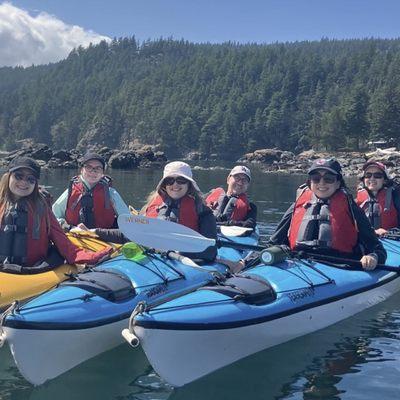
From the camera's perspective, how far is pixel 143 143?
113m

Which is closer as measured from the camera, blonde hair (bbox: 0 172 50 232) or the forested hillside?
blonde hair (bbox: 0 172 50 232)

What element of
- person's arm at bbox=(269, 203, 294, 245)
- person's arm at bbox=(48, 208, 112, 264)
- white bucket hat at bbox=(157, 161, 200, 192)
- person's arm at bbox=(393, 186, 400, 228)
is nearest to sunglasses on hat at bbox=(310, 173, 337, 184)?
person's arm at bbox=(269, 203, 294, 245)

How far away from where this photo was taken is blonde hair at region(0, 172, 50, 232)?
257 inches

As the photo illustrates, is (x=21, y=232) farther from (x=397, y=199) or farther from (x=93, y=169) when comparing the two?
(x=397, y=199)

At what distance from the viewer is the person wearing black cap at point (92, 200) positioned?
8.89m

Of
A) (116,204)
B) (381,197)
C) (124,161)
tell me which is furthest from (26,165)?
(124,161)

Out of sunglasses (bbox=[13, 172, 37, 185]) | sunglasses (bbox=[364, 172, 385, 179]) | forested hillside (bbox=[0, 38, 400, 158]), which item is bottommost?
sunglasses (bbox=[13, 172, 37, 185])

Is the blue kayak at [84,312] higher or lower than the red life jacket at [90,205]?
lower

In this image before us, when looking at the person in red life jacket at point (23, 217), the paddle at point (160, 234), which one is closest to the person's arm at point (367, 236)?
the paddle at point (160, 234)

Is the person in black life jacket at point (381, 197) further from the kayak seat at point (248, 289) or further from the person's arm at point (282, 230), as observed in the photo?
the kayak seat at point (248, 289)

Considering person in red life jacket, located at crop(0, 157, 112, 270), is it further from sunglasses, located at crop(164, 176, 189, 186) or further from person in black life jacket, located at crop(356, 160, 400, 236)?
person in black life jacket, located at crop(356, 160, 400, 236)

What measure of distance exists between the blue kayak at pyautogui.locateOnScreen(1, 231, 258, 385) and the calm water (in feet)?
0.66

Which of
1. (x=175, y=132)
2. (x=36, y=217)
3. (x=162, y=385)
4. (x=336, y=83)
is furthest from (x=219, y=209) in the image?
(x=336, y=83)

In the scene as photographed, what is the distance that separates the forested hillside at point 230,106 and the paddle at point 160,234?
218 ft
